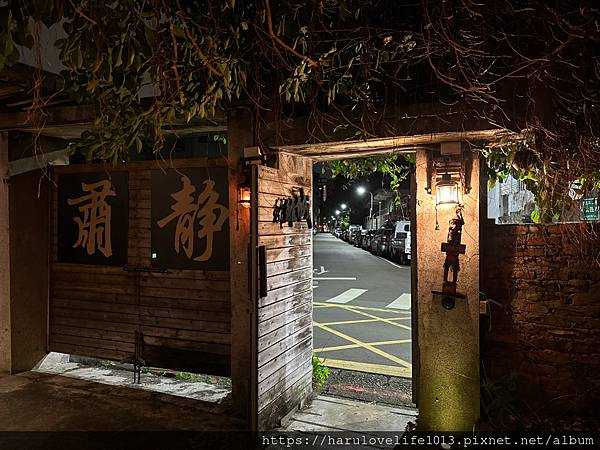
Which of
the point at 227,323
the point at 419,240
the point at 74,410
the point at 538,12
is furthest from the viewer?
the point at 227,323

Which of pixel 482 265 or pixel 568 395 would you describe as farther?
pixel 482 265

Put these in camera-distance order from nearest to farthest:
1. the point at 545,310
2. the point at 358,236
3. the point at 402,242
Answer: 1. the point at 545,310
2. the point at 402,242
3. the point at 358,236

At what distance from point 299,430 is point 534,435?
2.60 m

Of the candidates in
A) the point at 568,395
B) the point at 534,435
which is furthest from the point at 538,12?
the point at 534,435

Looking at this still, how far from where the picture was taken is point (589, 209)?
5746mm

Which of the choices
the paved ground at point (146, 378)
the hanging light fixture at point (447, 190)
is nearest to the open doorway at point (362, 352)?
the hanging light fixture at point (447, 190)

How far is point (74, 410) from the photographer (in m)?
5.48

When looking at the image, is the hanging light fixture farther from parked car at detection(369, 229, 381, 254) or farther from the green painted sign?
parked car at detection(369, 229, 381, 254)

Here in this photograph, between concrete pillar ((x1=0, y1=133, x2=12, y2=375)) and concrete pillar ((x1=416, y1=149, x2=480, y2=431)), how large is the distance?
620cm

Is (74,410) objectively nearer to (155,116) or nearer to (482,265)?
(155,116)

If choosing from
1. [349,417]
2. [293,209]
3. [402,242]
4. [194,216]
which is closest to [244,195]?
[293,209]

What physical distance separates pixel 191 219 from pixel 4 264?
3.19 metres

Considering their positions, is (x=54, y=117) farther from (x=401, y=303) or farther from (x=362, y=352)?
(x=401, y=303)

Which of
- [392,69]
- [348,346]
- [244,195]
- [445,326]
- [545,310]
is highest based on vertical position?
[392,69]
